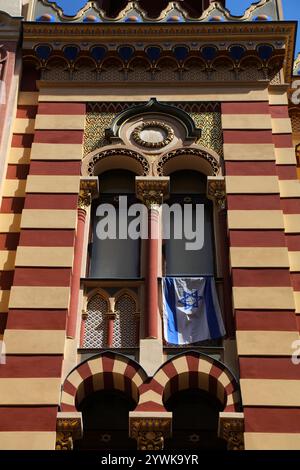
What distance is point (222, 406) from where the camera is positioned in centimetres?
1223

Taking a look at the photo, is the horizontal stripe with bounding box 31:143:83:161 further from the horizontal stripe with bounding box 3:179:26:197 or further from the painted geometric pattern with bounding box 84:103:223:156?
the horizontal stripe with bounding box 3:179:26:197

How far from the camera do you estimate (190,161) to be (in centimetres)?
1544

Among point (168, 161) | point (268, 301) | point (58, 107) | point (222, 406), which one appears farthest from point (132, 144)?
point (222, 406)

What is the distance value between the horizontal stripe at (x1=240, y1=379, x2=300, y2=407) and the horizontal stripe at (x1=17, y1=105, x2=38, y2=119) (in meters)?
7.30

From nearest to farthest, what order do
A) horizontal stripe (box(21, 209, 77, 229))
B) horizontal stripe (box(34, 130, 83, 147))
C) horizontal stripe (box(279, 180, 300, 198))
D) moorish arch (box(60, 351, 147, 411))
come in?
moorish arch (box(60, 351, 147, 411)) → horizontal stripe (box(21, 209, 77, 229)) → horizontal stripe (box(279, 180, 300, 198)) → horizontal stripe (box(34, 130, 83, 147))

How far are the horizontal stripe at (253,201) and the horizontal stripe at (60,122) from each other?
352cm

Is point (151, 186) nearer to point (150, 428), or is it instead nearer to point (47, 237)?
point (47, 237)

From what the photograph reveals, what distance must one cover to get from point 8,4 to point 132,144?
4761 mm

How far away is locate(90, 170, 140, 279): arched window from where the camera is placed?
559 inches

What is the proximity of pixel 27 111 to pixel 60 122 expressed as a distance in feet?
2.94

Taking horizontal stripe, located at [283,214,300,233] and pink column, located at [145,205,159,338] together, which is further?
horizontal stripe, located at [283,214,300,233]

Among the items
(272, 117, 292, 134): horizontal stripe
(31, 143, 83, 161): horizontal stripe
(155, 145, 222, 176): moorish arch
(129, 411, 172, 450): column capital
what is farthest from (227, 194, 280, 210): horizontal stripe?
(129, 411, 172, 450): column capital

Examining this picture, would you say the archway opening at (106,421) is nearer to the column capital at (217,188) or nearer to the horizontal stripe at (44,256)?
the horizontal stripe at (44,256)

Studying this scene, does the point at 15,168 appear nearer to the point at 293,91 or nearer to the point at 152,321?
the point at 152,321
